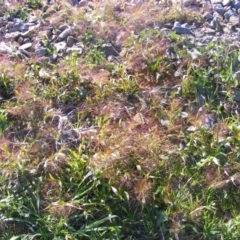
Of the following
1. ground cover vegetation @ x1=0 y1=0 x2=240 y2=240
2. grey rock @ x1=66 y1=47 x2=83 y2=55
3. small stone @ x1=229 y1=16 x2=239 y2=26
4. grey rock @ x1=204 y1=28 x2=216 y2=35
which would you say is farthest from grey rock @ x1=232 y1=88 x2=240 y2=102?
grey rock @ x1=66 y1=47 x2=83 y2=55

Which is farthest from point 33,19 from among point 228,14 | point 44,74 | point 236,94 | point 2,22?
point 236,94

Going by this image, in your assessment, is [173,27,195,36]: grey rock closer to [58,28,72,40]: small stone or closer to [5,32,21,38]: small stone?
[58,28,72,40]: small stone

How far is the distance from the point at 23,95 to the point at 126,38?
85cm

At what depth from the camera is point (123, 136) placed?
2.74m

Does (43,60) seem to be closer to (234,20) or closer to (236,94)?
(236,94)

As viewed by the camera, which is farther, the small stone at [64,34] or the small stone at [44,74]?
the small stone at [64,34]

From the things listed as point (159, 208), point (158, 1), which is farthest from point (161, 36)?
point (159, 208)

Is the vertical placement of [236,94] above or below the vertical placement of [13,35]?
below

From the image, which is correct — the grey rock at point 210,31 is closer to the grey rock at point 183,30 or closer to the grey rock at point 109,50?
the grey rock at point 183,30

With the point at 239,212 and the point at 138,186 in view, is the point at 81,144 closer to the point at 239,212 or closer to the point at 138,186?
the point at 138,186

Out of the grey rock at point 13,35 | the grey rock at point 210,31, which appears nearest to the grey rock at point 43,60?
the grey rock at point 13,35

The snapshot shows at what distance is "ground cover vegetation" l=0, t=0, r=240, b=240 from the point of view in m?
2.45

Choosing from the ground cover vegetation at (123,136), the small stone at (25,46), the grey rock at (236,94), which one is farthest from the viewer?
the small stone at (25,46)

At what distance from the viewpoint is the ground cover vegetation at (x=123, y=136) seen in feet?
8.05
